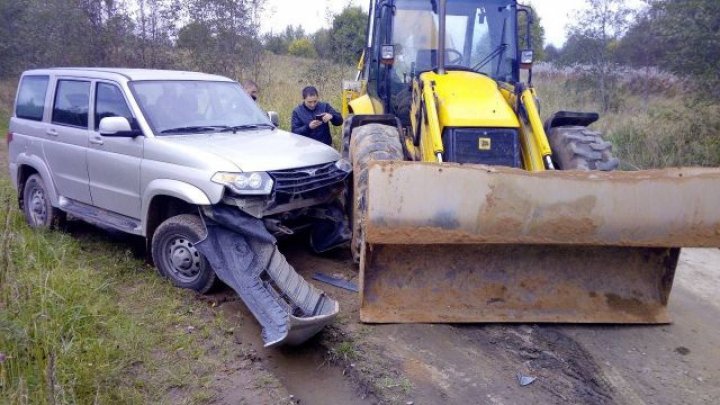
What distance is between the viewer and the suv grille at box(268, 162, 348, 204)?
5371 mm

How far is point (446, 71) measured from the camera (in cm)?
637

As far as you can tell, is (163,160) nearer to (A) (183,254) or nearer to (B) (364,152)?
(A) (183,254)

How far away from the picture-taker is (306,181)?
18.4ft

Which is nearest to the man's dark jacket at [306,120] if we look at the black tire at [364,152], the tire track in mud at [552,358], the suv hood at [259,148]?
A: the suv hood at [259,148]

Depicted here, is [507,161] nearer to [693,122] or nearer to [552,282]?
[552,282]

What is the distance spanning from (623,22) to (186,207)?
13482 mm

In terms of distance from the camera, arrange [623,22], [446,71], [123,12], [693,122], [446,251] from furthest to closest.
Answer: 1. [123,12]
2. [623,22]
3. [693,122]
4. [446,71]
5. [446,251]

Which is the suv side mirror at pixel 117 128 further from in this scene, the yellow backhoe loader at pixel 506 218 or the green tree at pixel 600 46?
the green tree at pixel 600 46

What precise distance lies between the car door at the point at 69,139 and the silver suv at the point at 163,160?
12 millimetres

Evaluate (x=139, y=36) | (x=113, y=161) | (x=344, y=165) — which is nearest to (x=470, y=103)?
(x=344, y=165)

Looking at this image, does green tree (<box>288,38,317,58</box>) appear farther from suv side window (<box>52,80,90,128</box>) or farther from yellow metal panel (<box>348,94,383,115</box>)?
suv side window (<box>52,80,90,128</box>)

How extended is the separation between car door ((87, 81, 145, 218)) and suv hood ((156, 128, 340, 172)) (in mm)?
404

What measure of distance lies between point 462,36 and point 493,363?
12.3 ft

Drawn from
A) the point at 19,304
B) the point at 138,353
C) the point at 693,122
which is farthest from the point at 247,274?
the point at 693,122
